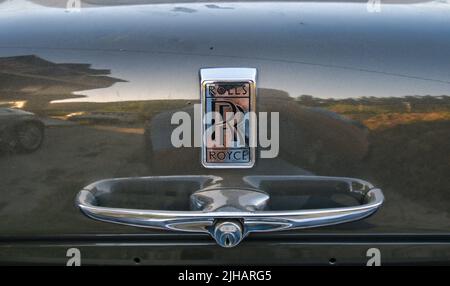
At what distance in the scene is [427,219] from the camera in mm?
2133

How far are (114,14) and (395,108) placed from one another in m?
1.04

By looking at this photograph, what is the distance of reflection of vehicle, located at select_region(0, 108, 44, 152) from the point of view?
2078 millimetres

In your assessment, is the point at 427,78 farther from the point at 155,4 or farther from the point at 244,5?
the point at 155,4

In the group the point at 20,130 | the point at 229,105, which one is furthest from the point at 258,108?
the point at 20,130

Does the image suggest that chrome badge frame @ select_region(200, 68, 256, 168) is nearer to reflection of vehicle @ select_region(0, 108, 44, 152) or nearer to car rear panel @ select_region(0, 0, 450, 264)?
car rear panel @ select_region(0, 0, 450, 264)

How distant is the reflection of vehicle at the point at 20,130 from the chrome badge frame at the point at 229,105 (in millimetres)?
565

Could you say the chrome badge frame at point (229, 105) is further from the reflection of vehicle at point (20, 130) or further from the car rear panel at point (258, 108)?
the reflection of vehicle at point (20, 130)

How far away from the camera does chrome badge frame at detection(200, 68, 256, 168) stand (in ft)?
6.49

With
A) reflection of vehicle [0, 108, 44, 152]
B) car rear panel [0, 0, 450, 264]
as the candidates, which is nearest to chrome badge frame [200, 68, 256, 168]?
car rear panel [0, 0, 450, 264]

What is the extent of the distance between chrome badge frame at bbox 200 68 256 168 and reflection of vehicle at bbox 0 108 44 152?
0.57 m

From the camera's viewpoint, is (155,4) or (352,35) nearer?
(352,35)

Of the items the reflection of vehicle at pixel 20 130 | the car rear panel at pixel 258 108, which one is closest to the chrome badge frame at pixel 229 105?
the car rear panel at pixel 258 108

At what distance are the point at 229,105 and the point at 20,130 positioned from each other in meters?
0.72
